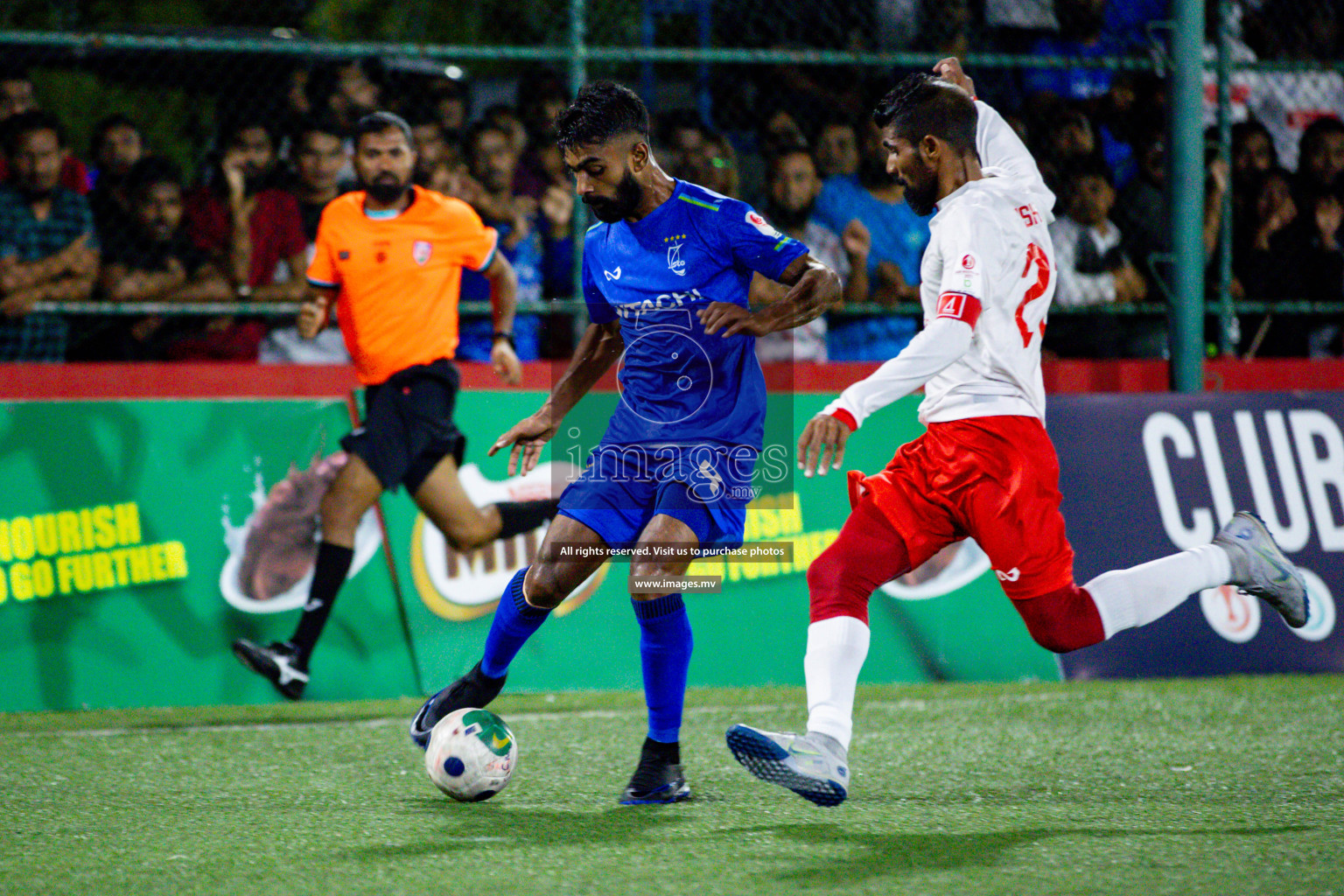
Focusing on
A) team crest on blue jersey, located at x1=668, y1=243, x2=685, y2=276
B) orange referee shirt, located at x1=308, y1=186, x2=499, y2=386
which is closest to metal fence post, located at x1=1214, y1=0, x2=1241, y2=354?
orange referee shirt, located at x1=308, y1=186, x2=499, y2=386

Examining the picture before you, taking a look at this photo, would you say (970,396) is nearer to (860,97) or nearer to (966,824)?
(966,824)

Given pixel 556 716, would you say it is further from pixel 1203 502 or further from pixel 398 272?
pixel 1203 502

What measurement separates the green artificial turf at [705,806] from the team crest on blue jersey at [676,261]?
4.94 feet

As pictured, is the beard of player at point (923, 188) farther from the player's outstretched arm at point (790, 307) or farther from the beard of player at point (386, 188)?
the beard of player at point (386, 188)

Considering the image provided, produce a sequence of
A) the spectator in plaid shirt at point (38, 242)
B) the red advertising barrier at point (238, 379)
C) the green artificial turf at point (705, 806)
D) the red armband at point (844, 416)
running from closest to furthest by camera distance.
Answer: the green artificial turf at point (705, 806), the red armband at point (844, 416), the red advertising barrier at point (238, 379), the spectator in plaid shirt at point (38, 242)

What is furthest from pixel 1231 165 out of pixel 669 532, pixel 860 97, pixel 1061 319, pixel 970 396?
pixel 669 532

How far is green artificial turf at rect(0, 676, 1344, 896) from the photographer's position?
342 cm

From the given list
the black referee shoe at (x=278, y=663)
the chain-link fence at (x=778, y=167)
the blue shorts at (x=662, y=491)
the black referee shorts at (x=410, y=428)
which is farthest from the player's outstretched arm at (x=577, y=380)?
the chain-link fence at (x=778, y=167)

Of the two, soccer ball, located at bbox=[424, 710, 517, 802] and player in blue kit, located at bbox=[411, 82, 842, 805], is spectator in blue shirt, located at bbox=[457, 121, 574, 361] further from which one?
soccer ball, located at bbox=[424, 710, 517, 802]

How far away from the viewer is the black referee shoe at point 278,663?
19.7 feet

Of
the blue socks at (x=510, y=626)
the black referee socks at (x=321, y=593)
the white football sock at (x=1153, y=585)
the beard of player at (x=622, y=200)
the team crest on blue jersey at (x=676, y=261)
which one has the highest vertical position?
the beard of player at (x=622, y=200)

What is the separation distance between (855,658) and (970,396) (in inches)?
30.9

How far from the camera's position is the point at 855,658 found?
3.91 m

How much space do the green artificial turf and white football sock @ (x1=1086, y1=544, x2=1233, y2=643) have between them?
528 mm
